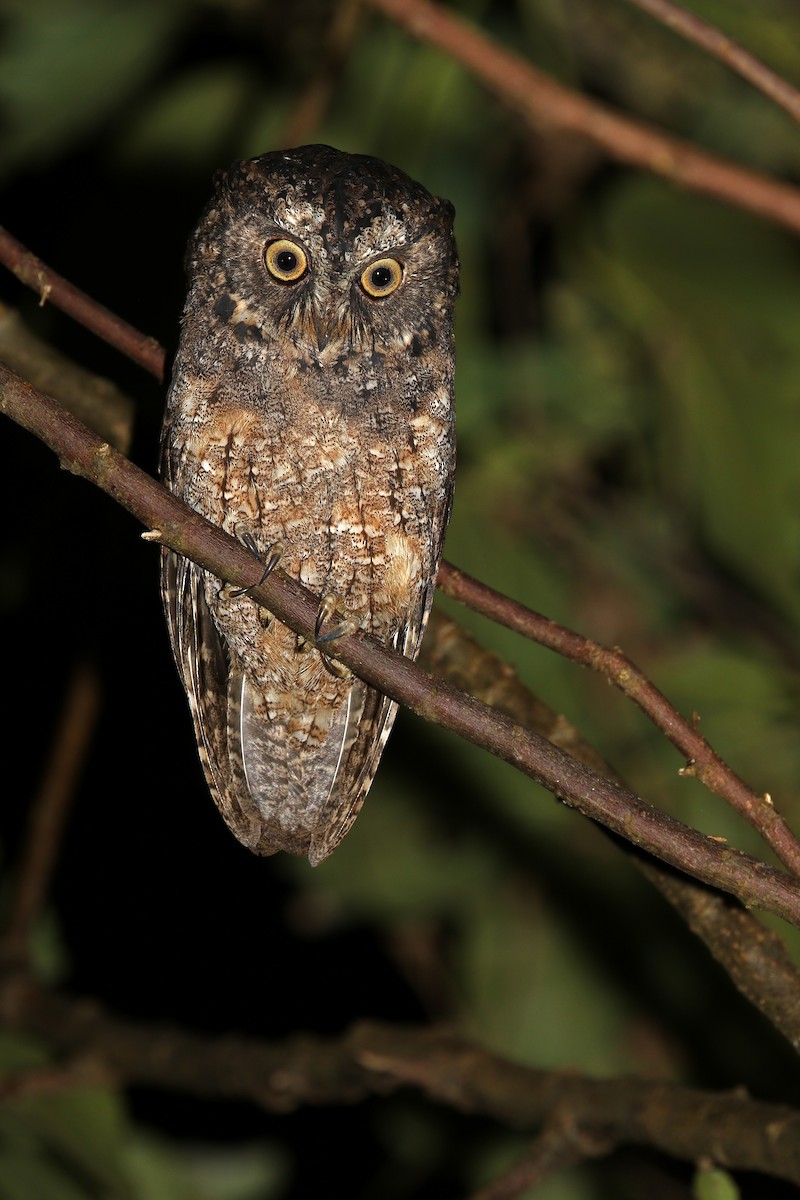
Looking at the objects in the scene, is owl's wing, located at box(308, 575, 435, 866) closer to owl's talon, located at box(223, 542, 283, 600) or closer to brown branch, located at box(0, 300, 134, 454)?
owl's talon, located at box(223, 542, 283, 600)

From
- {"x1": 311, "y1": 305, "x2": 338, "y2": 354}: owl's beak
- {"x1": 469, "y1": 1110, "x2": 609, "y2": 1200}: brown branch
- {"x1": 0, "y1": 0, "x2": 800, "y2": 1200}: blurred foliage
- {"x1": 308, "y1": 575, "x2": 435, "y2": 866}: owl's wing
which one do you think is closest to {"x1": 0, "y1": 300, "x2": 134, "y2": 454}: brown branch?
{"x1": 0, "y1": 0, "x2": 800, "y2": 1200}: blurred foliage

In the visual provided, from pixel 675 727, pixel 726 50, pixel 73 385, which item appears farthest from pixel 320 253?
pixel 675 727

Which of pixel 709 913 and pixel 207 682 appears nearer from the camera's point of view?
pixel 709 913

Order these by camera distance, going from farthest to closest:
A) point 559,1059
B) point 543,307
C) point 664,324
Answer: point 543,307, point 664,324, point 559,1059

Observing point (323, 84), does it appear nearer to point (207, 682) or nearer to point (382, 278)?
point (382, 278)

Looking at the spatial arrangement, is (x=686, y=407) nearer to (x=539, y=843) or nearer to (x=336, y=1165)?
(x=539, y=843)

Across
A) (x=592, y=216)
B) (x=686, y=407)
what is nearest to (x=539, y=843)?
(x=686, y=407)
